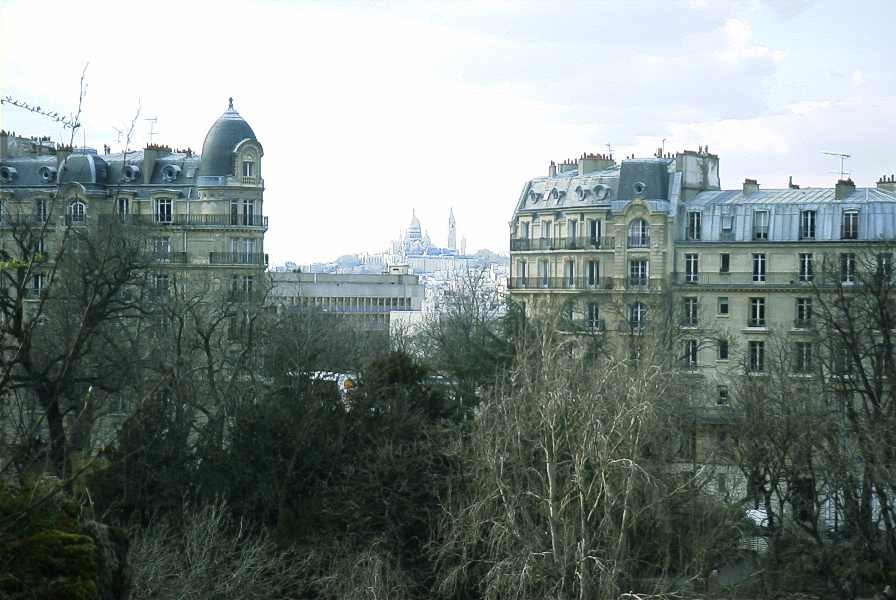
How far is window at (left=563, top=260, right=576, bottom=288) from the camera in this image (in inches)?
2269

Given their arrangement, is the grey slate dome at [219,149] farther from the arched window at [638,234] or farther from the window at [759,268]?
the window at [759,268]

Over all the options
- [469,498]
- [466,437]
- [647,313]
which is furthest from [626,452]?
[647,313]

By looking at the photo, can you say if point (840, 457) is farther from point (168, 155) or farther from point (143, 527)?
point (168, 155)

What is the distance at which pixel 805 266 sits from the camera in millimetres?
52125

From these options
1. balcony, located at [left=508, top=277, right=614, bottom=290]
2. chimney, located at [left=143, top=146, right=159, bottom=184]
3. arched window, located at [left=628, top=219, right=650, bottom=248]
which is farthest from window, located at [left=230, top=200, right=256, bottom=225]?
arched window, located at [left=628, top=219, right=650, bottom=248]

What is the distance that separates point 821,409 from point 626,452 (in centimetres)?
1175

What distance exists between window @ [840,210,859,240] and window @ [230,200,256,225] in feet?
80.2

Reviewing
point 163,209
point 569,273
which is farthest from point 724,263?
point 163,209

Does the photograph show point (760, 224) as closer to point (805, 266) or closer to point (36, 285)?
point (805, 266)

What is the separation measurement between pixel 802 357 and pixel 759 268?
18.3 ft

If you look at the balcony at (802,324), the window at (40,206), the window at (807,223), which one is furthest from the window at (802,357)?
the window at (40,206)

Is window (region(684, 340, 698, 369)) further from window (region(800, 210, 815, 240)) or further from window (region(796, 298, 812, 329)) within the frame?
window (region(800, 210, 815, 240))

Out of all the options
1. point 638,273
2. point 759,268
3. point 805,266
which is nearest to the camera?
point 805,266

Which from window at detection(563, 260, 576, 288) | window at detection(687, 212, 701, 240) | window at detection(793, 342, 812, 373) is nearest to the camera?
window at detection(793, 342, 812, 373)
